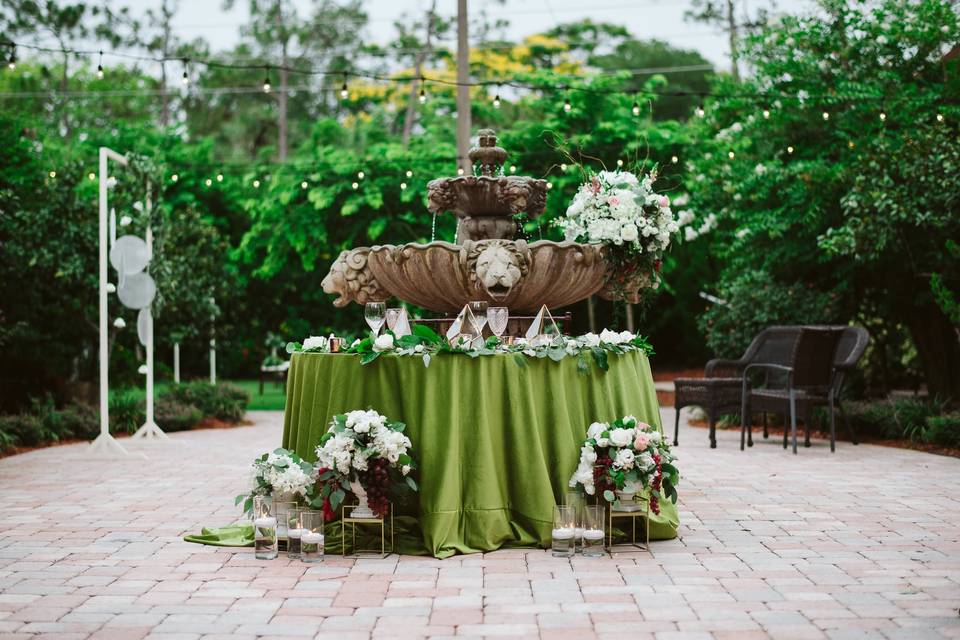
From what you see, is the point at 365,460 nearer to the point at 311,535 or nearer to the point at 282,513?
the point at 311,535

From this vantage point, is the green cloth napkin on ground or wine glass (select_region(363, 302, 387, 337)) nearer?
the green cloth napkin on ground

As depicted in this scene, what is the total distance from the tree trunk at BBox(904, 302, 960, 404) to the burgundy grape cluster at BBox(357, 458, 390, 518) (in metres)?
8.49

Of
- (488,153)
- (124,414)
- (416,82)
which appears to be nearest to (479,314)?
(488,153)

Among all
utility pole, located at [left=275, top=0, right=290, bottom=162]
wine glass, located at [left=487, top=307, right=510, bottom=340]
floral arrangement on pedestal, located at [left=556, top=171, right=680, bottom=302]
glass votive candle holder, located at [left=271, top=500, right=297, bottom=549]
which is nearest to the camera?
glass votive candle holder, located at [left=271, top=500, right=297, bottom=549]

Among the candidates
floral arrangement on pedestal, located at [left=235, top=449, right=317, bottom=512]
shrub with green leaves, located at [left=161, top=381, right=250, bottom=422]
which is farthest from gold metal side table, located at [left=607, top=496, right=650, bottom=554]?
shrub with green leaves, located at [left=161, top=381, right=250, bottom=422]

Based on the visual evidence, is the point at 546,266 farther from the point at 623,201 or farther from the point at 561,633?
the point at 561,633

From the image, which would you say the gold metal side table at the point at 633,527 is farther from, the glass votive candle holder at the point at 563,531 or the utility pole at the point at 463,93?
the utility pole at the point at 463,93

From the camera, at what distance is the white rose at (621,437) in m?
4.75

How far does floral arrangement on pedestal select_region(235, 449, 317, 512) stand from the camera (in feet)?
15.4

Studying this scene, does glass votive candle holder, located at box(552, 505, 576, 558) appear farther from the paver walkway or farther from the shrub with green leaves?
the shrub with green leaves

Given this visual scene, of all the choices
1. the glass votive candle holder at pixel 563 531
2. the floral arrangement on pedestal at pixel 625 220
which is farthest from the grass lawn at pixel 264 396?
the glass votive candle holder at pixel 563 531

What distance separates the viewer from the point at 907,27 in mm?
11078

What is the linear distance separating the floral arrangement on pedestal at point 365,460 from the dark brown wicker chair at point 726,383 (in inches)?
204

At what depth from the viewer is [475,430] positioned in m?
4.78
